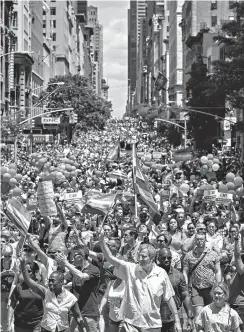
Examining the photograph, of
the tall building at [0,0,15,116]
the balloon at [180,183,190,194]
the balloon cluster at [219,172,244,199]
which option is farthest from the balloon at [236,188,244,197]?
the tall building at [0,0,15,116]

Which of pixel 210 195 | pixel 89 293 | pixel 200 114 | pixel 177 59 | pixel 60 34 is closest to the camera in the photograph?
pixel 89 293

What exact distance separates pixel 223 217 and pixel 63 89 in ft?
266

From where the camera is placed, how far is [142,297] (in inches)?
343

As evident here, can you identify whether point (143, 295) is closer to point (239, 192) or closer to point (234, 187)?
point (239, 192)

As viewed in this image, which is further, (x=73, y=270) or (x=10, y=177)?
(x=10, y=177)

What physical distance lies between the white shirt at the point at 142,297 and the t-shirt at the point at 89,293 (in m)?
1.92

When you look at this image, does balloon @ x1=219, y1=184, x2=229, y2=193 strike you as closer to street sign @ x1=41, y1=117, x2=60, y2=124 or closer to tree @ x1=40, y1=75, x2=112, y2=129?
street sign @ x1=41, y1=117, x2=60, y2=124

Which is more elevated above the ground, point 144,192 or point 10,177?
point 10,177

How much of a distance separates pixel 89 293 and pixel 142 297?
6.91 feet

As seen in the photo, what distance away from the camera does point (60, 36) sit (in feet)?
487

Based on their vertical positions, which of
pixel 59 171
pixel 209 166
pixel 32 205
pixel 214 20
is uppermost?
pixel 214 20

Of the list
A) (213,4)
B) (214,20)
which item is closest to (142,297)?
(213,4)

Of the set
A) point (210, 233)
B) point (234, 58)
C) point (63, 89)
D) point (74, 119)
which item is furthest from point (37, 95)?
point (210, 233)

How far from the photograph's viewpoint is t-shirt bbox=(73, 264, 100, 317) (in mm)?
10664
